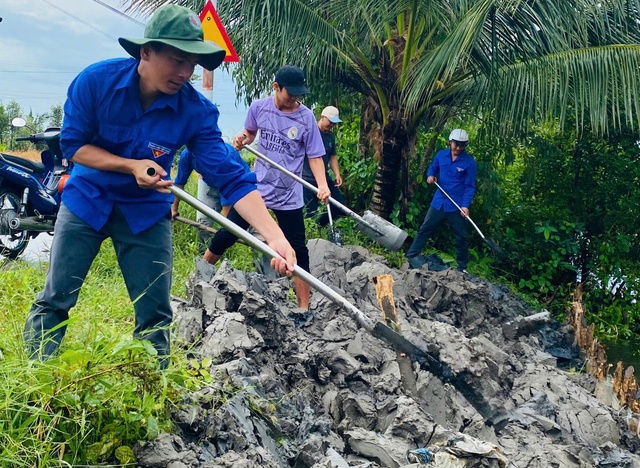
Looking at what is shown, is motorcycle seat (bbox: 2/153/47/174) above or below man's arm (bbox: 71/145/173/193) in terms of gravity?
below

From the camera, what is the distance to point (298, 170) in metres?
6.30

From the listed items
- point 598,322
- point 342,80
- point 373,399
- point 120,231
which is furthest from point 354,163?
point 120,231

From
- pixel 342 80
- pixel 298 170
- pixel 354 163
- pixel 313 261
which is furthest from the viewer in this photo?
pixel 354 163

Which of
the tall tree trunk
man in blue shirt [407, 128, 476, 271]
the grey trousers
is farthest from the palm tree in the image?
the grey trousers

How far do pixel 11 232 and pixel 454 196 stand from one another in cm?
492

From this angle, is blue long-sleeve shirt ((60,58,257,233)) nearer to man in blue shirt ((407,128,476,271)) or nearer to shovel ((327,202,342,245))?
shovel ((327,202,342,245))

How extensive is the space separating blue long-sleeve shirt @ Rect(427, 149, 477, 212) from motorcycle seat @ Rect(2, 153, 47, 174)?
4.43m

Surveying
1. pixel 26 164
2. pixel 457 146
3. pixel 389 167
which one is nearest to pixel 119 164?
pixel 26 164

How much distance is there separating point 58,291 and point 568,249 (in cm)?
867

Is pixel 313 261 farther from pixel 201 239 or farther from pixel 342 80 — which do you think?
pixel 342 80

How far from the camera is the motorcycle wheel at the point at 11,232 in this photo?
776 cm

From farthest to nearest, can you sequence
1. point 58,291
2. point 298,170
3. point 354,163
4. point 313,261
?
point 354,163 → point 313,261 → point 298,170 → point 58,291

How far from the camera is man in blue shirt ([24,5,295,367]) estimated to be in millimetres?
3158

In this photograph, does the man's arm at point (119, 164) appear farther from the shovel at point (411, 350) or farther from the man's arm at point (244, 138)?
the man's arm at point (244, 138)
